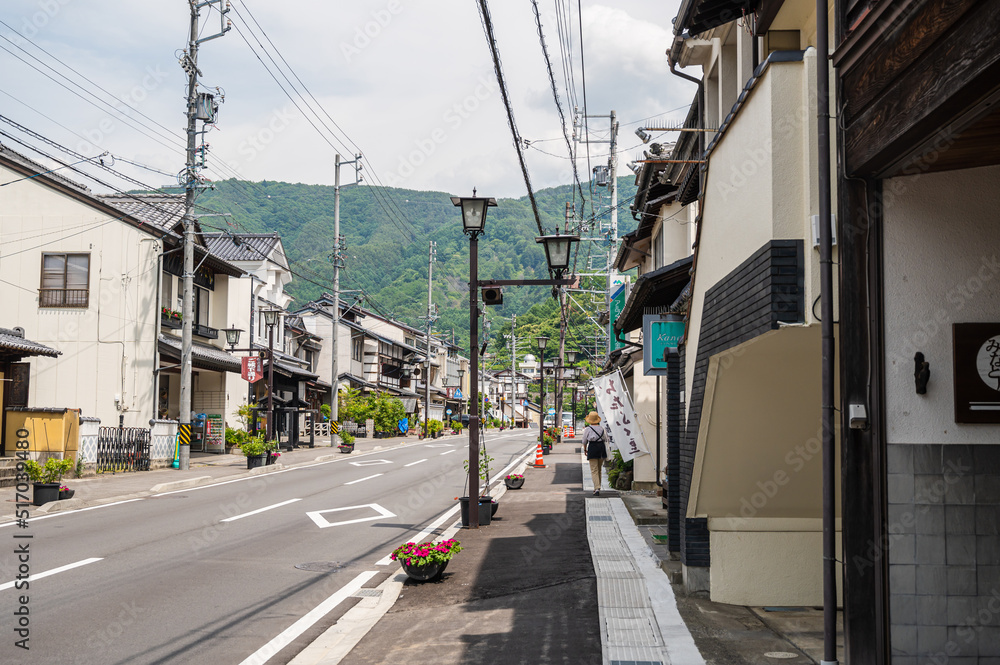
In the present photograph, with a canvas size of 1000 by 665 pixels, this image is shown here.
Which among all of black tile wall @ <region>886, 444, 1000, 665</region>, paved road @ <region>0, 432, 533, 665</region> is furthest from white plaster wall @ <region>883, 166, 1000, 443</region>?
paved road @ <region>0, 432, 533, 665</region>

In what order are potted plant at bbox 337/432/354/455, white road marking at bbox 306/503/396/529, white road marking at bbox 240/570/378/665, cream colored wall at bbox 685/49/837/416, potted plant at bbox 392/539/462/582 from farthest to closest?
potted plant at bbox 337/432/354/455
white road marking at bbox 306/503/396/529
potted plant at bbox 392/539/462/582
white road marking at bbox 240/570/378/665
cream colored wall at bbox 685/49/837/416

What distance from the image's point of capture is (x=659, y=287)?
13484 millimetres

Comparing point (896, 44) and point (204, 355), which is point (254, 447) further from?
point (896, 44)

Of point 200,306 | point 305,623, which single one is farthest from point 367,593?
point 200,306

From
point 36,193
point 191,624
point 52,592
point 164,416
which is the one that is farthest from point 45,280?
point 191,624

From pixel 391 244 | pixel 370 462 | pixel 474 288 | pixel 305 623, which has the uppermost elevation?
pixel 391 244

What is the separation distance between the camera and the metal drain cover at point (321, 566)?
1120 cm

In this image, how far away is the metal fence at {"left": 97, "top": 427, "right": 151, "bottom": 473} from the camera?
1000 inches

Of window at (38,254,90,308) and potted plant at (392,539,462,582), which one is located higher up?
window at (38,254,90,308)

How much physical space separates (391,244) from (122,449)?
250 feet

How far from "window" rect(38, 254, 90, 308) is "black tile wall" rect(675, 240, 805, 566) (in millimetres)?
27772

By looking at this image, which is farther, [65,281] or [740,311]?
[65,281]

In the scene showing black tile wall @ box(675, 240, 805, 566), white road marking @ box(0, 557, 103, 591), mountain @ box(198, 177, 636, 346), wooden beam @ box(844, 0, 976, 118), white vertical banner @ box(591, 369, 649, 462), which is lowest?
white road marking @ box(0, 557, 103, 591)

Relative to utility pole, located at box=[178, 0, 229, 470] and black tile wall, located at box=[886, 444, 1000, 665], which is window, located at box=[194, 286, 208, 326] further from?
black tile wall, located at box=[886, 444, 1000, 665]
